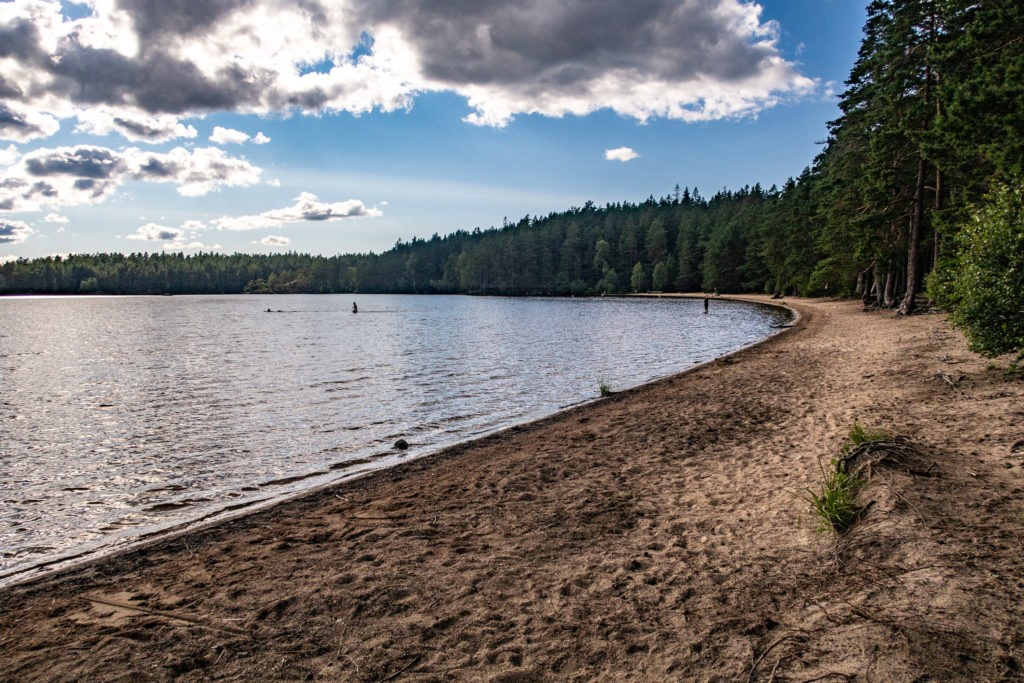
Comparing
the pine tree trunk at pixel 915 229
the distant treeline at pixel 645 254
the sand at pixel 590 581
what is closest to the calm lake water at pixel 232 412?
the sand at pixel 590 581

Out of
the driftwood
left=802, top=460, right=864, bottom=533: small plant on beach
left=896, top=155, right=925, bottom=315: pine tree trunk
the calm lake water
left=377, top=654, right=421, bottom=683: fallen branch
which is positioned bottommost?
the calm lake water

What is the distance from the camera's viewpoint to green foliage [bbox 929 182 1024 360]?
421 inches

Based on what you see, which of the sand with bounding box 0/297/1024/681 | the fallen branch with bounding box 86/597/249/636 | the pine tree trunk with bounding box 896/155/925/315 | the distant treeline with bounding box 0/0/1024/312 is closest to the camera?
the sand with bounding box 0/297/1024/681

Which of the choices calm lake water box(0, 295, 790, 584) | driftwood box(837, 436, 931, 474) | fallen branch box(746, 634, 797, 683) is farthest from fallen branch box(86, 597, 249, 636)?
driftwood box(837, 436, 931, 474)

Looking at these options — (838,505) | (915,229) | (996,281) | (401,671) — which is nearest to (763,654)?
(838,505)

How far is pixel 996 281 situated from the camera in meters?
10.9

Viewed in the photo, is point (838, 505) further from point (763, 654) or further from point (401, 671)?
point (401, 671)

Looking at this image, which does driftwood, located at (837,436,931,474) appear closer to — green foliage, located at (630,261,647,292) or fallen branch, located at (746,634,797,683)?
fallen branch, located at (746,634,797,683)

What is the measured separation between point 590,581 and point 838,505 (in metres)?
2.97

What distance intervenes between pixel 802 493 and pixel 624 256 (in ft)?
483

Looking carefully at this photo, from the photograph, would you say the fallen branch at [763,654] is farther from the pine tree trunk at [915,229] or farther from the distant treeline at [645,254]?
the distant treeline at [645,254]

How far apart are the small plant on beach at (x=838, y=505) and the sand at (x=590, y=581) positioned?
177mm

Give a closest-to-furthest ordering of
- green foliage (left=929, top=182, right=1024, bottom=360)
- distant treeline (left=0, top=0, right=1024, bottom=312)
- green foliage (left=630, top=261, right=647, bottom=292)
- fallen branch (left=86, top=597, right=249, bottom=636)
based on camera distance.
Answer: fallen branch (left=86, top=597, right=249, bottom=636), green foliage (left=929, top=182, right=1024, bottom=360), distant treeline (left=0, top=0, right=1024, bottom=312), green foliage (left=630, top=261, right=647, bottom=292)

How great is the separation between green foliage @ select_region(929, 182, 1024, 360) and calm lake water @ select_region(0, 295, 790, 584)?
1008cm
